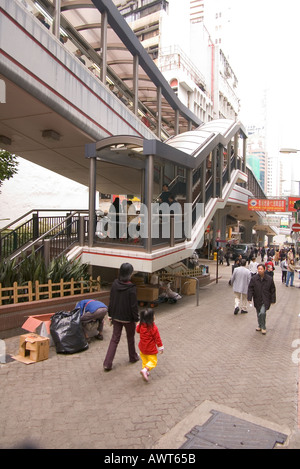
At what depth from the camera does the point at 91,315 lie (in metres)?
6.08

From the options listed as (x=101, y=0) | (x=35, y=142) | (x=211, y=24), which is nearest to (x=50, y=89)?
(x=35, y=142)

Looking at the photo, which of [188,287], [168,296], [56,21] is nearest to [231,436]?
[168,296]

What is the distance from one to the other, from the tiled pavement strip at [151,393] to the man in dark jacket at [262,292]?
509 mm

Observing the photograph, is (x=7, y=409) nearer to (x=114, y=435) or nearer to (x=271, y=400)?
(x=114, y=435)

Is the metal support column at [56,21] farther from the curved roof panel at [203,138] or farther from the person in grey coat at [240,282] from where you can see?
the person in grey coat at [240,282]

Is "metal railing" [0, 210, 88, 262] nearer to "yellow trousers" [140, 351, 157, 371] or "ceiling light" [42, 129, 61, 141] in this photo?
"ceiling light" [42, 129, 61, 141]

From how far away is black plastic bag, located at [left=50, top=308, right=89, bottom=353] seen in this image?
18.7 ft

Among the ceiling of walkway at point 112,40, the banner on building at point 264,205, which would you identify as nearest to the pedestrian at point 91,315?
the ceiling of walkway at point 112,40

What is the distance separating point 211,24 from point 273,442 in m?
91.7

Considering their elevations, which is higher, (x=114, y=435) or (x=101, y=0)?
(x=101, y=0)

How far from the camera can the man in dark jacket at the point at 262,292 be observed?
7.04 meters

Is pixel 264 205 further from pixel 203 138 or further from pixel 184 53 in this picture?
pixel 184 53

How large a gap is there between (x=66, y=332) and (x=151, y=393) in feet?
6.36

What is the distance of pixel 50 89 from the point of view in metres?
9.31
